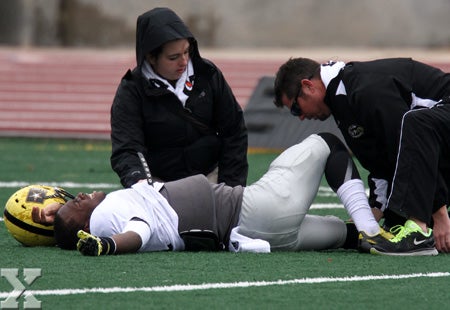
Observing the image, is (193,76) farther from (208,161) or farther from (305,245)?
(305,245)

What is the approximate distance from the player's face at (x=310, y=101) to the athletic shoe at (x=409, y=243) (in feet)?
2.77

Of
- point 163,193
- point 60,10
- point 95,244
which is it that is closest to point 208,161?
point 163,193

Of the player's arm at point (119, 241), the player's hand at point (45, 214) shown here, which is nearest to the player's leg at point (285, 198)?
the player's arm at point (119, 241)

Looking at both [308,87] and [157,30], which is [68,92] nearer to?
[157,30]

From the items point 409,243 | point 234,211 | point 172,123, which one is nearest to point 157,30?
point 172,123

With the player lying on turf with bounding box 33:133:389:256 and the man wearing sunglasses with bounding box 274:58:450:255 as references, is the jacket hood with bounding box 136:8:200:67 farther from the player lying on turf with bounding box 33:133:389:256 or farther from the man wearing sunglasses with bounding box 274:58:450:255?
the player lying on turf with bounding box 33:133:389:256

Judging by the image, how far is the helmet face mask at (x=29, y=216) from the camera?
7.09 meters

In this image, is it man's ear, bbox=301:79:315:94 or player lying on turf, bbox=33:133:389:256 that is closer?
player lying on turf, bbox=33:133:389:256

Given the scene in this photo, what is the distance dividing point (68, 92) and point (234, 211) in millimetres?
11269

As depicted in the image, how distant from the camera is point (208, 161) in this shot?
8.20 metres

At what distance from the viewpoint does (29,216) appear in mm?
7086

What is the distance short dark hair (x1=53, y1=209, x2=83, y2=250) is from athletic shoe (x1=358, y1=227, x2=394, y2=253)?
160 cm

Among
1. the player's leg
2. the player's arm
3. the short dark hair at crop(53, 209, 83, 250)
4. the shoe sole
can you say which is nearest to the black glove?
the player's arm

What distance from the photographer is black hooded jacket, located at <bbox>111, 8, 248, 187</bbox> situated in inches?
302
